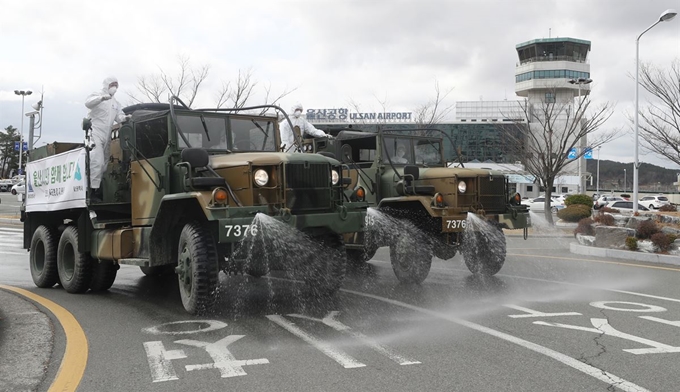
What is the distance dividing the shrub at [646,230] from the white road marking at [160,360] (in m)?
11.5

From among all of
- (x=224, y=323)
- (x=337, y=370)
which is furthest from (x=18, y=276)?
(x=337, y=370)

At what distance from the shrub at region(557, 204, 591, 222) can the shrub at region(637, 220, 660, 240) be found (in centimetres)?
1122

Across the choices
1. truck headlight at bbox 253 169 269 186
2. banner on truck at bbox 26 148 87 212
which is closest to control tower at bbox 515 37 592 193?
banner on truck at bbox 26 148 87 212

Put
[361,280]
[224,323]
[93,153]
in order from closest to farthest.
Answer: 1. [224,323]
2. [93,153]
3. [361,280]

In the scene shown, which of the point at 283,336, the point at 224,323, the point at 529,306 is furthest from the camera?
the point at 529,306

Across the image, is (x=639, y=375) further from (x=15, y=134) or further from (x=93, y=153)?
(x=15, y=134)

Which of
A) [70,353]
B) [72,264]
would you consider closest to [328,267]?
[70,353]

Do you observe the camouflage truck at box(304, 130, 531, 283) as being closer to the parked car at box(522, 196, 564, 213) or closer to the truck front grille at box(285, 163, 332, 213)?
the truck front grille at box(285, 163, 332, 213)

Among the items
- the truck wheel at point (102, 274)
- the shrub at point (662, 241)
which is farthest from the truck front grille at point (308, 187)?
the shrub at point (662, 241)

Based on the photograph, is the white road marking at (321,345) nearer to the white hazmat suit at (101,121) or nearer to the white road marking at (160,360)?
the white road marking at (160,360)

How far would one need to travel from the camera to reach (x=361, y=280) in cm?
1044

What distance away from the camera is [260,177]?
7.12m

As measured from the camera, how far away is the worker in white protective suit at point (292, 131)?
962 cm

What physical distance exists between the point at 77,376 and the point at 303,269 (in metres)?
3.56
